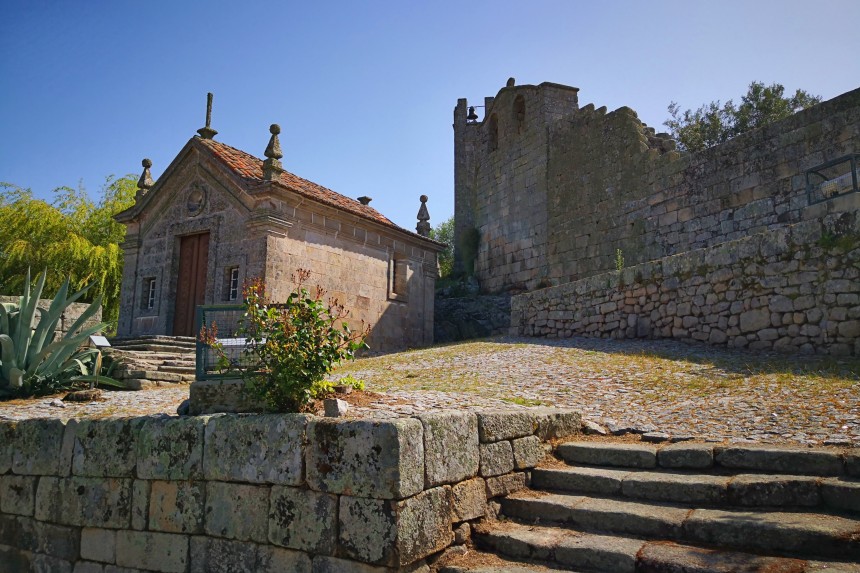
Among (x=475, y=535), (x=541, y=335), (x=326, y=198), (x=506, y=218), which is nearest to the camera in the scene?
(x=475, y=535)

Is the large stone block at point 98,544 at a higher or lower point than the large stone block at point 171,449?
lower

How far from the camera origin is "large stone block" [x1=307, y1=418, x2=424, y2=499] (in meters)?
3.95

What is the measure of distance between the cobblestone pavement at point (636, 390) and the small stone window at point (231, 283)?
4.30 metres

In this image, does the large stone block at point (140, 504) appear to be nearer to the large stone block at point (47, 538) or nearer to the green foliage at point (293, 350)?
the large stone block at point (47, 538)

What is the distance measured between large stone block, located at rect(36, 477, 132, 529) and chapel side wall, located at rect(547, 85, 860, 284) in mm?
12438

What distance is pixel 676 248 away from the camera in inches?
596

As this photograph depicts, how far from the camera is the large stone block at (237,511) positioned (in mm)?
4465

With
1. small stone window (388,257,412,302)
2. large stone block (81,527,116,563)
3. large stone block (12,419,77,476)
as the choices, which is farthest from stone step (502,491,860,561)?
small stone window (388,257,412,302)

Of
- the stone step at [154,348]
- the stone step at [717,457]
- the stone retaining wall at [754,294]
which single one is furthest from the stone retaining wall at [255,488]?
the stone step at [154,348]

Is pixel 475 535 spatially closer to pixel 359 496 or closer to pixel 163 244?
pixel 359 496

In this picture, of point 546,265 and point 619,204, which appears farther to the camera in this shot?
point 546,265

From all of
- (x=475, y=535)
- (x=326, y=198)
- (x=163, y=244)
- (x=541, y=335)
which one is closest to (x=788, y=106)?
(x=541, y=335)

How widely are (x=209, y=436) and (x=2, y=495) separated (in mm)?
2876

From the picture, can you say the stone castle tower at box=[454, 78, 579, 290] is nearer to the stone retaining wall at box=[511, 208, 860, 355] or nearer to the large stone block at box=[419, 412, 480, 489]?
the stone retaining wall at box=[511, 208, 860, 355]
